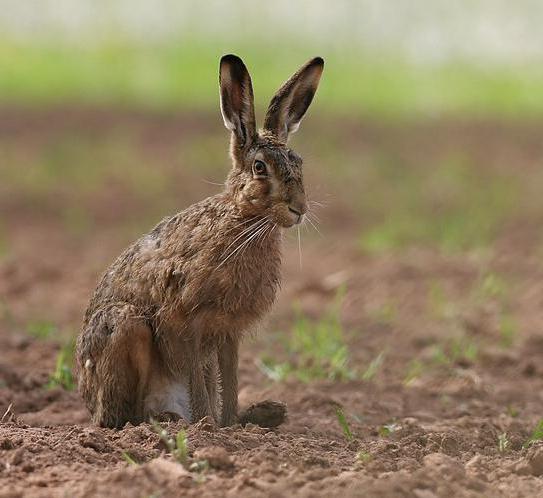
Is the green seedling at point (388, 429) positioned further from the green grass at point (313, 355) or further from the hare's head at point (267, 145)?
the hare's head at point (267, 145)

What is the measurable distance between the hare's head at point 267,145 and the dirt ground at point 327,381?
0.67m

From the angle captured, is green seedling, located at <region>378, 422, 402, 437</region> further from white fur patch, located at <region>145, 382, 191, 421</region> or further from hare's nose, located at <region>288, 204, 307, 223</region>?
hare's nose, located at <region>288, 204, 307, 223</region>

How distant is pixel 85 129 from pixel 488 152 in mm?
5065

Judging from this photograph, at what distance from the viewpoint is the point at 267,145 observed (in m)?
5.51

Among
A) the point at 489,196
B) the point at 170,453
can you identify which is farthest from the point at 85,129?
the point at 170,453

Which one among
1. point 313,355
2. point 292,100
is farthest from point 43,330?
point 292,100

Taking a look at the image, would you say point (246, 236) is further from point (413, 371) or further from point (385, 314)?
point (385, 314)

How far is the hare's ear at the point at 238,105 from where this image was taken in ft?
18.3

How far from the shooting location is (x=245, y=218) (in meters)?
5.46

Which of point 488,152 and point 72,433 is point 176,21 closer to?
point 488,152

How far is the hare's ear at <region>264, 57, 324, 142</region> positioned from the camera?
5.67 metres

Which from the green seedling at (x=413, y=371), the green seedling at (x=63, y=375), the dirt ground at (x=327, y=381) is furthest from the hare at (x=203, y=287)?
the green seedling at (x=413, y=371)

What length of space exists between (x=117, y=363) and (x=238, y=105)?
1302 millimetres

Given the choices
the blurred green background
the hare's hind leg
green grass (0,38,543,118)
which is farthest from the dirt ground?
the blurred green background
